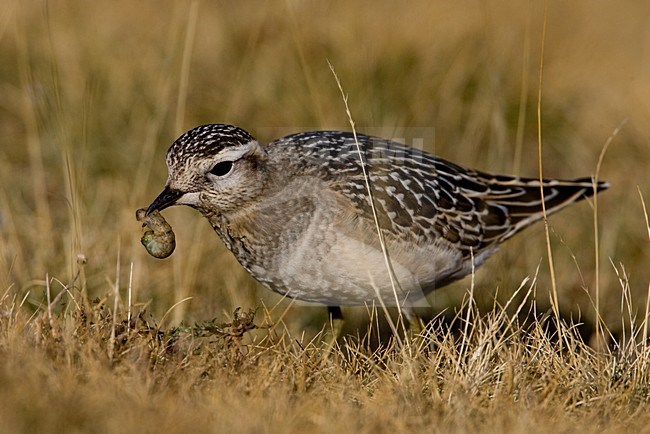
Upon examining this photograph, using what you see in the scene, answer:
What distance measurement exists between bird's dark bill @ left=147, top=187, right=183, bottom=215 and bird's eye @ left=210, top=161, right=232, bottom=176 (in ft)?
0.86

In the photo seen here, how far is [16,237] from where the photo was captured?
834 centimetres

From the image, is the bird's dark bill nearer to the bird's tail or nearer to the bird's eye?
the bird's eye

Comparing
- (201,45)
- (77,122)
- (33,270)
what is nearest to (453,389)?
(33,270)

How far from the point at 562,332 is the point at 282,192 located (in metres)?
1.98

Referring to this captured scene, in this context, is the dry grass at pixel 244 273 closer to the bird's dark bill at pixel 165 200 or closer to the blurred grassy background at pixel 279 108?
the blurred grassy background at pixel 279 108

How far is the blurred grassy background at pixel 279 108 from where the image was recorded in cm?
861

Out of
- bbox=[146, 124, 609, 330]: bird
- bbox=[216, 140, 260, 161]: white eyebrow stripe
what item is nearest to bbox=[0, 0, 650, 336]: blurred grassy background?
bbox=[146, 124, 609, 330]: bird

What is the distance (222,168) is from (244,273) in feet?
7.74

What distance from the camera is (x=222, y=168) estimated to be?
664 centimetres

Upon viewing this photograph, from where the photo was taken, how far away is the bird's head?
21.1 ft

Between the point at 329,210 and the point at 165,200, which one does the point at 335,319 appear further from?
the point at 165,200

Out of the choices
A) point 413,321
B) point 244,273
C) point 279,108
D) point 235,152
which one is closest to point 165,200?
point 235,152

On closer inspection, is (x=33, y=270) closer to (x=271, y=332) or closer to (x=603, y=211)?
(x=271, y=332)

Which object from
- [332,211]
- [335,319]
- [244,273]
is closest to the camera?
[332,211]
